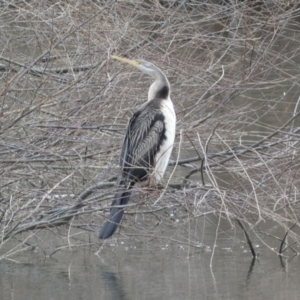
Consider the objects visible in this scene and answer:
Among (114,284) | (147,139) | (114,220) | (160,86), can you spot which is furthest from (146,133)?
(114,284)

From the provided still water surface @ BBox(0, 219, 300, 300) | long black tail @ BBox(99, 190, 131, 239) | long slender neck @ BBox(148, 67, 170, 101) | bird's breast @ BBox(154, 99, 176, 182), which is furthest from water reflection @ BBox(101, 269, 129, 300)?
long slender neck @ BBox(148, 67, 170, 101)

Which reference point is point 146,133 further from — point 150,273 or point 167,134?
point 150,273

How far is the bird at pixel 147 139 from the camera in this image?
207 inches

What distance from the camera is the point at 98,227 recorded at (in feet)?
21.0

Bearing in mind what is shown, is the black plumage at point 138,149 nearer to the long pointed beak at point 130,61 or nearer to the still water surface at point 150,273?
the long pointed beak at point 130,61

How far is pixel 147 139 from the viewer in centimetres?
563

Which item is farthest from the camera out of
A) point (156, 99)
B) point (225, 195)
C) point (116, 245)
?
point (116, 245)

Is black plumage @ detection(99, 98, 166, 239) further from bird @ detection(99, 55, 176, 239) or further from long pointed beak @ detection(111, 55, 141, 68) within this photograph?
long pointed beak @ detection(111, 55, 141, 68)

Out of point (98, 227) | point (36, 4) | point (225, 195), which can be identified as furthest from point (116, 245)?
point (225, 195)

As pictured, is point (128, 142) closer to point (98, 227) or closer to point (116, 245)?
point (98, 227)

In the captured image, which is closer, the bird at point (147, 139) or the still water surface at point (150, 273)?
the bird at point (147, 139)

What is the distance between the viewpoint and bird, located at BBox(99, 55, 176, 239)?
5270 millimetres

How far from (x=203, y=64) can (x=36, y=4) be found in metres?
1.15

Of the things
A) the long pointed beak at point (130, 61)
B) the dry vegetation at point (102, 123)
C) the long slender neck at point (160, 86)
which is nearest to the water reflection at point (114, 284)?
the dry vegetation at point (102, 123)
